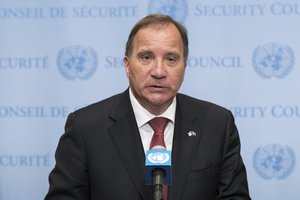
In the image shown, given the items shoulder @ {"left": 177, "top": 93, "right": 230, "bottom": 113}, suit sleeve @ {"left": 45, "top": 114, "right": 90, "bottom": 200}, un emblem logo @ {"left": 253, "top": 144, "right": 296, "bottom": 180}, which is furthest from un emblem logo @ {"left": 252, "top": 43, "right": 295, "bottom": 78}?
suit sleeve @ {"left": 45, "top": 114, "right": 90, "bottom": 200}

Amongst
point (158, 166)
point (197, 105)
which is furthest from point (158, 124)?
point (158, 166)

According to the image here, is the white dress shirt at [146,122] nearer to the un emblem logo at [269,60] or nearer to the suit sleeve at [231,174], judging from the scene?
the suit sleeve at [231,174]

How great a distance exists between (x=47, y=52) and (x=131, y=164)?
1.47m

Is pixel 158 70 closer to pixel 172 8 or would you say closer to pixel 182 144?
pixel 182 144

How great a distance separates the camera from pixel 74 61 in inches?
130

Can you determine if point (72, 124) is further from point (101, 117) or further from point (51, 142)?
point (51, 142)

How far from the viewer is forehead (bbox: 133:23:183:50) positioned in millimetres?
2168

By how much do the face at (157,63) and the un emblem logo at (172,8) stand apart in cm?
101

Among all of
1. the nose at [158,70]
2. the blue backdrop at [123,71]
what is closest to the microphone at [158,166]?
the nose at [158,70]

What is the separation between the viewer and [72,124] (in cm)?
224

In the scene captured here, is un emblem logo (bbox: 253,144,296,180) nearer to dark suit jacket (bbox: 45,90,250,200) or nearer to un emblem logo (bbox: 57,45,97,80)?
dark suit jacket (bbox: 45,90,250,200)

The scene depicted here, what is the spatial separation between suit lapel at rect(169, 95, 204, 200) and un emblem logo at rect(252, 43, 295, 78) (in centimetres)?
99

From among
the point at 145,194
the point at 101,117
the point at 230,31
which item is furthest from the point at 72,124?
the point at 230,31

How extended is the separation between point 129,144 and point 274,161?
1.43 metres
